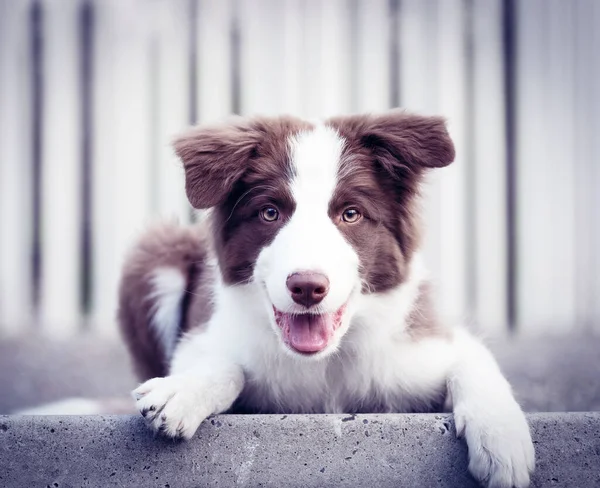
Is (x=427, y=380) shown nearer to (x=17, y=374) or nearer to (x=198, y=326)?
(x=198, y=326)

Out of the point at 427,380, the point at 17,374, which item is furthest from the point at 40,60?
the point at 427,380

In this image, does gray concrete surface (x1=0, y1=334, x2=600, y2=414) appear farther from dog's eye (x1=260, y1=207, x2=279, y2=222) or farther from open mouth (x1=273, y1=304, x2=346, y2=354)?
dog's eye (x1=260, y1=207, x2=279, y2=222)

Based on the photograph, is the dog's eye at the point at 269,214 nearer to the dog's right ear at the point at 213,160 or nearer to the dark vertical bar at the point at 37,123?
the dog's right ear at the point at 213,160

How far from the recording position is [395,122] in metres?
2.93

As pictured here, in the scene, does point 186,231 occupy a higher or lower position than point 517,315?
higher

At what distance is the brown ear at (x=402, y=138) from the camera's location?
9.16ft

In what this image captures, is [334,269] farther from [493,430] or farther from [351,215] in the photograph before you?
[493,430]

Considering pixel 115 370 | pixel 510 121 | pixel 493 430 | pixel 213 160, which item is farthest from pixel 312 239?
pixel 510 121

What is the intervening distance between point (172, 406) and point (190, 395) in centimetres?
10

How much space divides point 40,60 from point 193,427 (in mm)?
5831

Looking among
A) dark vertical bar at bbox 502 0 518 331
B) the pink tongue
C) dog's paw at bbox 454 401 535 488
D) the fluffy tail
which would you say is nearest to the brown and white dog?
the pink tongue

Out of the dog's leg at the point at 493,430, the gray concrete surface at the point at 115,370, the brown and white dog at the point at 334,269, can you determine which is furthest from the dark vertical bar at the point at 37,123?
the dog's leg at the point at 493,430

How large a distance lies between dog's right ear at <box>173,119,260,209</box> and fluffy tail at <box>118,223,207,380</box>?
951 mm

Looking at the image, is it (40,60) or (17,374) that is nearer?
(17,374)
